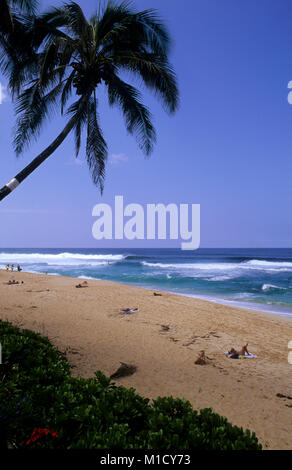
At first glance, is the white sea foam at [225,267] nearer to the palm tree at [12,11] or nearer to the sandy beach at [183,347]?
the sandy beach at [183,347]

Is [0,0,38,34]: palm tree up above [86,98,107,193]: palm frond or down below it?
above

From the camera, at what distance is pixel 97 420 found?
83.4 inches

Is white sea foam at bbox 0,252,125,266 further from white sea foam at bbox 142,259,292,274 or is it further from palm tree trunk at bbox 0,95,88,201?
palm tree trunk at bbox 0,95,88,201

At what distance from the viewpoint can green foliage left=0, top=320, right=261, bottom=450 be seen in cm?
189

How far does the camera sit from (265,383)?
488 cm

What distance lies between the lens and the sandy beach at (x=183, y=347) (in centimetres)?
405

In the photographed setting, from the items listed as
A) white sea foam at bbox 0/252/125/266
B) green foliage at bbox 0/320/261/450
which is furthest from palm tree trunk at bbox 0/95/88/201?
white sea foam at bbox 0/252/125/266

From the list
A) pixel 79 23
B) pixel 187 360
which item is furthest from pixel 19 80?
pixel 187 360

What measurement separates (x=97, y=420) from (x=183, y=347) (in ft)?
15.7

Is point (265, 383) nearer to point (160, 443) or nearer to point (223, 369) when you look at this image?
point (223, 369)

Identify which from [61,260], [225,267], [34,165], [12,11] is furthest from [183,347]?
[61,260]

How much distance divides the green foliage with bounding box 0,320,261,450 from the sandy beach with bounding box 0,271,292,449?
1595mm

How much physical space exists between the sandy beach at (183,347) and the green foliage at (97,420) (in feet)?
5.23

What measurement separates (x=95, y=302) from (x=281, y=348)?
714cm
